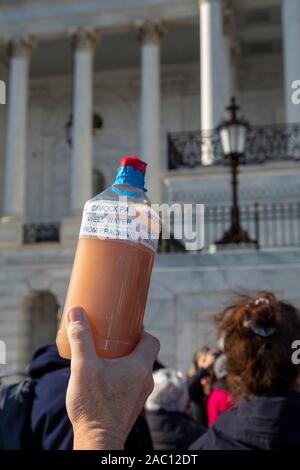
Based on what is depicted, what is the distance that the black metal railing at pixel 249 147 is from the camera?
22.2 metres

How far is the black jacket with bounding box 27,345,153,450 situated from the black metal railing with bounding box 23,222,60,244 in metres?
23.5

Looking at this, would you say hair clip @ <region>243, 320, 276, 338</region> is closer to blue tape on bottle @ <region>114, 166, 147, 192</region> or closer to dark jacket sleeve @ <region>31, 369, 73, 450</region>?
dark jacket sleeve @ <region>31, 369, 73, 450</region>

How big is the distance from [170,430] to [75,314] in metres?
2.82

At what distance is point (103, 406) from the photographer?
1857mm

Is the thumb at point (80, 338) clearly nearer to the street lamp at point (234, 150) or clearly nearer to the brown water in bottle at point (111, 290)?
the brown water in bottle at point (111, 290)

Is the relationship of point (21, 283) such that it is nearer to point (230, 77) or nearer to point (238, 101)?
point (230, 77)

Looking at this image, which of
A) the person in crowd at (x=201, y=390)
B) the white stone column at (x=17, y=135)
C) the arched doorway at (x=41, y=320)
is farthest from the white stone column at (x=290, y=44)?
the person in crowd at (x=201, y=390)

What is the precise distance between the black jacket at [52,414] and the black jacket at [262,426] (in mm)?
463

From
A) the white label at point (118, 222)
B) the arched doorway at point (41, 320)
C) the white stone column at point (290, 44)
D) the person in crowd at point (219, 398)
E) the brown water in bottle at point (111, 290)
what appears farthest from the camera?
the white stone column at point (290, 44)

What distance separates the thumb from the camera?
1857 millimetres

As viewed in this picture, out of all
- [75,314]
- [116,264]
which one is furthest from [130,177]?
[75,314]

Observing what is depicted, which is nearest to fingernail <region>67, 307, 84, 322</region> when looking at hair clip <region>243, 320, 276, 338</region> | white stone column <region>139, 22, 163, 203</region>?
hair clip <region>243, 320, 276, 338</region>

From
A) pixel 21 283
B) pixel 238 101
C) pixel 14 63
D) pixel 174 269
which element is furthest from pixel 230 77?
pixel 174 269
